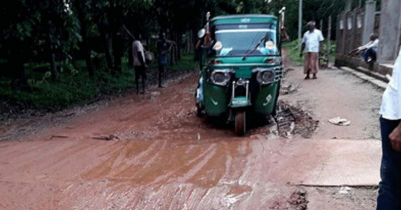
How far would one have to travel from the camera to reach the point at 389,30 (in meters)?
10.5

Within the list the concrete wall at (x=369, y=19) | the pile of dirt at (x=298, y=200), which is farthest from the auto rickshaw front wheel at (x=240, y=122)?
the concrete wall at (x=369, y=19)

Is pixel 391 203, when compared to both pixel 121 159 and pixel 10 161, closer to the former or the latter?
pixel 121 159

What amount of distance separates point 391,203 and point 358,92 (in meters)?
7.31

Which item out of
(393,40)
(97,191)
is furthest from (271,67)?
(393,40)

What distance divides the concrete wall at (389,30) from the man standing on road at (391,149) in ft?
29.8

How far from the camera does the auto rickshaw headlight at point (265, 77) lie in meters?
6.95

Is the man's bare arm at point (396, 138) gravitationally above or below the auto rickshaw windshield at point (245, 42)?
below

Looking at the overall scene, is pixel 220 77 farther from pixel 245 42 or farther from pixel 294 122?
pixel 294 122

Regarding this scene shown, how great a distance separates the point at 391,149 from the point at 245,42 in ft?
17.6

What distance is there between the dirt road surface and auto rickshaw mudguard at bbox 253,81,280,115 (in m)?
0.40

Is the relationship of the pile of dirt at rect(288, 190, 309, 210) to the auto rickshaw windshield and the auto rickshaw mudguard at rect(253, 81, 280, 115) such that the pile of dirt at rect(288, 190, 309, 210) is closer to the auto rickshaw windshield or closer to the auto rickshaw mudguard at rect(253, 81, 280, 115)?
the auto rickshaw mudguard at rect(253, 81, 280, 115)

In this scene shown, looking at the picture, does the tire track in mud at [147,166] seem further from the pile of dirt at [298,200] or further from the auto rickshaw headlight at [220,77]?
the auto rickshaw headlight at [220,77]

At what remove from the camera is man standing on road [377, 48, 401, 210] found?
2.28 meters

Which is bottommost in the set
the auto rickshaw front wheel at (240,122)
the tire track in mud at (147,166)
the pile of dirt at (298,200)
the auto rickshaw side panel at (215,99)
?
the tire track in mud at (147,166)
